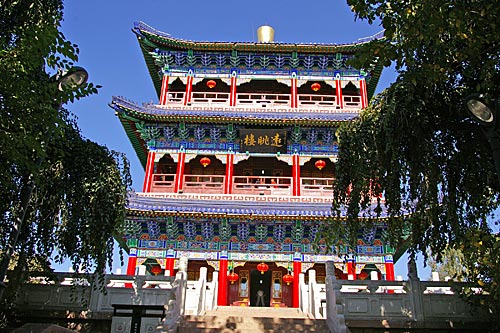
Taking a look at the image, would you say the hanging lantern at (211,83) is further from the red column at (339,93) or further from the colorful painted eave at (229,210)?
the colorful painted eave at (229,210)

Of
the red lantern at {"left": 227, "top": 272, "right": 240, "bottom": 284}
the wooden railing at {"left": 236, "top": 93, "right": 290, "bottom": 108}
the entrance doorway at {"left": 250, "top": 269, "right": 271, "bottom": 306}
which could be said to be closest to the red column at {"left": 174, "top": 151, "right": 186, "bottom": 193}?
the wooden railing at {"left": 236, "top": 93, "right": 290, "bottom": 108}

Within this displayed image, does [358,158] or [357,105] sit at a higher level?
[357,105]

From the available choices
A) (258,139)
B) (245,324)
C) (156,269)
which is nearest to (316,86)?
(258,139)

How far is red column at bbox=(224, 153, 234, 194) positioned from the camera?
17.0m

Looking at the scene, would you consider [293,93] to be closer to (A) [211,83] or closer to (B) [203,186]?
(A) [211,83]

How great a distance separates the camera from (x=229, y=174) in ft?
56.5

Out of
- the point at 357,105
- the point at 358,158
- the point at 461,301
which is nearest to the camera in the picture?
the point at 358,158

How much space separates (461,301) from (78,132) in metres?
7.37

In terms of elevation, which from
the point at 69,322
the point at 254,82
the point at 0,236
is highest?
the point at 254,82

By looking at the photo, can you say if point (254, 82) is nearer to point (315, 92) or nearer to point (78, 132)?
point (315, 92)

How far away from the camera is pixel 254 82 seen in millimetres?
20297

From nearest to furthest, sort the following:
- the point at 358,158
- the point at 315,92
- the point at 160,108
Result: the point at 358,158
the point at 160,108
the point at 315,92

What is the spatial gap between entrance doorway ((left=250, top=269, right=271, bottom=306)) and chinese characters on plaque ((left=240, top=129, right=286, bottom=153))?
418cm

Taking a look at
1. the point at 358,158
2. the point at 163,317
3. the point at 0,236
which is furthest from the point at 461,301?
the point at 0,236
